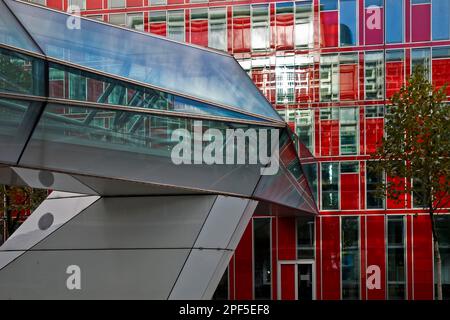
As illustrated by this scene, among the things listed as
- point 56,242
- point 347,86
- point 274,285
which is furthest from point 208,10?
point 56,242

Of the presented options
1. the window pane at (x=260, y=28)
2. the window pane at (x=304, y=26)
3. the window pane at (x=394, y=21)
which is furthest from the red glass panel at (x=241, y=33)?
the window pane at (x=394, y=21)

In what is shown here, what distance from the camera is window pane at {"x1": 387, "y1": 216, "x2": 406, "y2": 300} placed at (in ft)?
101

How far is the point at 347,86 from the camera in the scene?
31.7 m

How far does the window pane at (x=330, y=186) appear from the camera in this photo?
31.6m

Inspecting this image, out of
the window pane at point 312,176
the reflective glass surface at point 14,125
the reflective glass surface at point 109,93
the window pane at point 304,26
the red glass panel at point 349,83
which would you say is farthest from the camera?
the window pane at point 304,26

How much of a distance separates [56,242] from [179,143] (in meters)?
3.71

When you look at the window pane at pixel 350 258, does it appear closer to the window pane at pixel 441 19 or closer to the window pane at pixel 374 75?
the window pane at pixel 374 75

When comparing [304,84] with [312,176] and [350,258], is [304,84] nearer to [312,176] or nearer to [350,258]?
[312,176]

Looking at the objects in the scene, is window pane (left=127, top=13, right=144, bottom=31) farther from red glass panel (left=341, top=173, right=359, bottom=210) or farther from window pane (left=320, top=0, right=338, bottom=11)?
red glass panel (left=341, top=173, right=359, bottom=210)

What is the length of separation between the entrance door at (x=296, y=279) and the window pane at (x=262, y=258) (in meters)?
0.53

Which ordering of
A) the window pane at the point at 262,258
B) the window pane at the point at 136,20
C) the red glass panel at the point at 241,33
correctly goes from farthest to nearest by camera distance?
1. the window pane at the point at 136,20
2. the red glass panel at the point at 241,33
3. the window pane at the point at 262,258

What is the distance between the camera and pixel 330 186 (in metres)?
31.7
